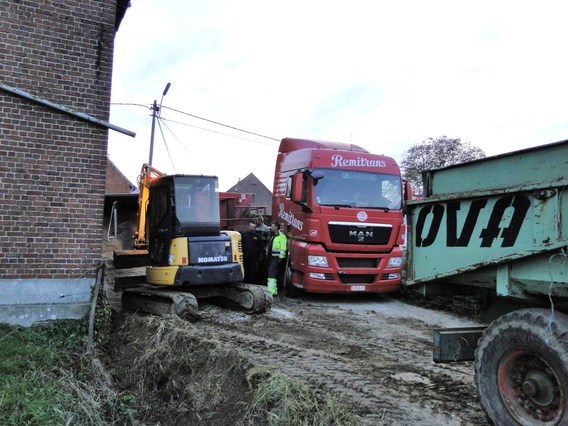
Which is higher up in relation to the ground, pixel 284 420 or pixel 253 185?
pixel 253 185

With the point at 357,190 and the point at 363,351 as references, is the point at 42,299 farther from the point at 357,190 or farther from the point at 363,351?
→ the point at 357,190

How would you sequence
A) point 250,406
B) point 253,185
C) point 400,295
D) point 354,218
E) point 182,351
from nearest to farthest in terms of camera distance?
point 250,406 → point 182,351 → point 354,218 → point 400,295 → point 253,185

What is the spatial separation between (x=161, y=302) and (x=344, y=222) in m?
3.99

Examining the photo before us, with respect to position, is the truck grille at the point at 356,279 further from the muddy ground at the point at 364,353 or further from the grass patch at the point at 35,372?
the grass patch at the point at 35,372

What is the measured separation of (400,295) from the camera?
38.3ft

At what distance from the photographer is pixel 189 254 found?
8625 mm

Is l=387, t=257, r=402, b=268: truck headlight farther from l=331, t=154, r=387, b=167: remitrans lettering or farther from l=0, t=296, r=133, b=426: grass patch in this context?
l=0, t=296, r=133, b=426: grass patch

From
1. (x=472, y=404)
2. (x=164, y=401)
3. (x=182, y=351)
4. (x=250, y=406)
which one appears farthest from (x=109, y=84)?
(x=472, y=404)

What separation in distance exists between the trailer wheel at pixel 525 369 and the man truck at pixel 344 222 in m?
6.41

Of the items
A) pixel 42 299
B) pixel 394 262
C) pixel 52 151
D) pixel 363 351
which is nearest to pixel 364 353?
pixel 363 351

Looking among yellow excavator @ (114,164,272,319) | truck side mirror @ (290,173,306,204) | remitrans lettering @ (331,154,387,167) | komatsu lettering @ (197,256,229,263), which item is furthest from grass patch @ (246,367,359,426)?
remitrans lettering @ (331,154,387,167)

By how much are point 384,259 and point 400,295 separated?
1.63m

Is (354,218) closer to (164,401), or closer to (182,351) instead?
(182,351)

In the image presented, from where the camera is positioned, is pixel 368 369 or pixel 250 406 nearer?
pixel 250 406
